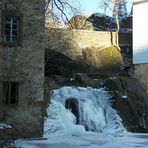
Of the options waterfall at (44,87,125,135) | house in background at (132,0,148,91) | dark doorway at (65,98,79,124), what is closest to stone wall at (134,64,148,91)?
house in background at (132,0,148,91)

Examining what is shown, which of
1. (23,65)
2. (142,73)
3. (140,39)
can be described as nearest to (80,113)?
(23,65)

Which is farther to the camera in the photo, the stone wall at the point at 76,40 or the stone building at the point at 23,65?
the stone wall at the point at 76,40

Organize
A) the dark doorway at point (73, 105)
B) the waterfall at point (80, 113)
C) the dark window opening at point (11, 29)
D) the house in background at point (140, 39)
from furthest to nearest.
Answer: the house in background at point (140, 39) < the dark doorway at point (73, 105) < the waterfall at point (80, 113) < the dark window opening at point (11, 29)

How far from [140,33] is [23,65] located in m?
18.0

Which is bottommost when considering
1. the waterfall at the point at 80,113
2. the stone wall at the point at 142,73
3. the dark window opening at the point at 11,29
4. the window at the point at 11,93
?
the waterfall at the point at 80,113

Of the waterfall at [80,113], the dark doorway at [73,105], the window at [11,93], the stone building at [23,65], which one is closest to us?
the window at [11,93]

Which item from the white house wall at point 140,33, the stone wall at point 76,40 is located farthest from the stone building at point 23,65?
the white house wall at point 140,33

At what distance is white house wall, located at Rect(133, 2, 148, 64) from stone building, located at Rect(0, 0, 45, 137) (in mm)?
16230

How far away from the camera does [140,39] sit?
42406 mm

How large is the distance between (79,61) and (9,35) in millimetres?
15960

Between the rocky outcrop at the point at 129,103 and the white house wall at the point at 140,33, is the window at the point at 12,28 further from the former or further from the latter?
the white house wall at the point at 140,33

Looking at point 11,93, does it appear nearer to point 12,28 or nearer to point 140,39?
point 12,28

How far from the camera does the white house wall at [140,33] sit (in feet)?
137

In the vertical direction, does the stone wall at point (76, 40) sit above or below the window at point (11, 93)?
above
